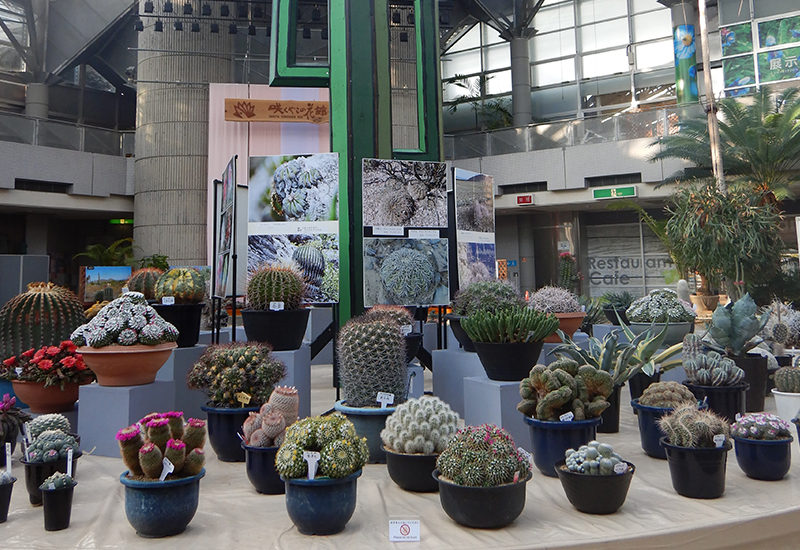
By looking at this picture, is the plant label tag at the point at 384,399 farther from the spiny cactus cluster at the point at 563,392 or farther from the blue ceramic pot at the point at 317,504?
the blue ceramic pot at the point at 317,504

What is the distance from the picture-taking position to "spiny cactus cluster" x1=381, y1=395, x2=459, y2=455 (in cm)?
275

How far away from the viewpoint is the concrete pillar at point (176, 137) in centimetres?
1406

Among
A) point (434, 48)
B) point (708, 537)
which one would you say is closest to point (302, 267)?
point (434, 48)

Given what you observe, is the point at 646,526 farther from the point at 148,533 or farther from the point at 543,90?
the point at 543,90

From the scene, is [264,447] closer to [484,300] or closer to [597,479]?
[597,479]

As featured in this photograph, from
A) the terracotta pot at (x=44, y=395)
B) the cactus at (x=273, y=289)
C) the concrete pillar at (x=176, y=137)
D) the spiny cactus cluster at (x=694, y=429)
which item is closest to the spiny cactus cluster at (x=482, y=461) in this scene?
the spiny cactus cluster at (x=694, y=429)

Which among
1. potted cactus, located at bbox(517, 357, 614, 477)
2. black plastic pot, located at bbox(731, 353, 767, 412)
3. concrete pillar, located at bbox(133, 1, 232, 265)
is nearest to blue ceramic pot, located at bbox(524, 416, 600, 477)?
potted cactus, located at bbox(517, 357, 614, 477)

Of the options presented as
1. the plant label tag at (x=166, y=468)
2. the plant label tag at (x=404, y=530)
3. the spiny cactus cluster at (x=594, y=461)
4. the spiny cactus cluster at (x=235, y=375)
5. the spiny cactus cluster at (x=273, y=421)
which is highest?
the spiny cactus cluster at (x=235, y=375)

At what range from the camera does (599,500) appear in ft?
8.00

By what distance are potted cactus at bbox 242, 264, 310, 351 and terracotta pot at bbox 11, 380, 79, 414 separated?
1214 millimetres

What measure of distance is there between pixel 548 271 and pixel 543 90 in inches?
233

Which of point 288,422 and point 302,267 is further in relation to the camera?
point 302,267

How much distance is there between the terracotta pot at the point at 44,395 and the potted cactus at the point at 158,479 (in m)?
1.82

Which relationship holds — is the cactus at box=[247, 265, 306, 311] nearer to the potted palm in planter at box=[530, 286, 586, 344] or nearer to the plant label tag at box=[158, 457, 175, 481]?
the potted palm in planter at box=[530, 286, 586, 344]
